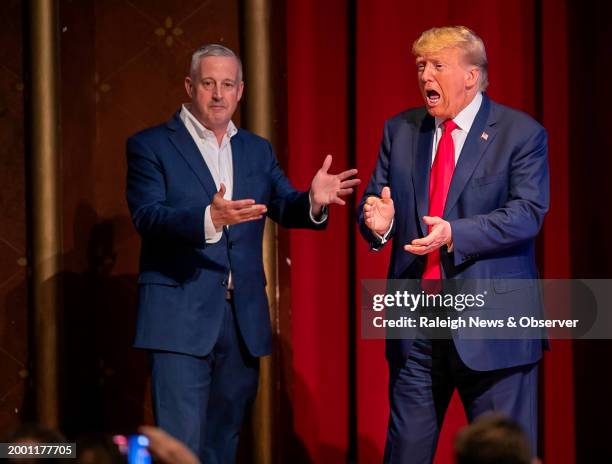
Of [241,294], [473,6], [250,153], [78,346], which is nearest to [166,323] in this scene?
[241,294]

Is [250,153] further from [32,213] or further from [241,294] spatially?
[32,213]

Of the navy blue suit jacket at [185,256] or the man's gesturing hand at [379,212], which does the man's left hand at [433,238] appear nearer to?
the man's gesturing hand at [379,212]

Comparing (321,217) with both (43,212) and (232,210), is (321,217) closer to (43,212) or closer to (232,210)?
(232,210)

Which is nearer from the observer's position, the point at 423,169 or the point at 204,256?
the point at 423,169

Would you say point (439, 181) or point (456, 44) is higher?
point (456, 44)

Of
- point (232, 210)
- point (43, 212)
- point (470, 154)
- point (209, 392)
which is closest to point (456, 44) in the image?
point (470, 154)

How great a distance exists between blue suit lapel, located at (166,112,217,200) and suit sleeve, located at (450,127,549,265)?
28.2 inches

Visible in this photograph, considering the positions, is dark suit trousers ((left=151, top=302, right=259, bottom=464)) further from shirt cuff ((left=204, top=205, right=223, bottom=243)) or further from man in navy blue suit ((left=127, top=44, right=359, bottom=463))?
shirt cuff ((left=204, top=205, right=223, bottom=243))

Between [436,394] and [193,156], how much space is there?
931 mm

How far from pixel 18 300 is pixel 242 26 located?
1.26 metres

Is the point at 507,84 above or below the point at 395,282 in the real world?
above

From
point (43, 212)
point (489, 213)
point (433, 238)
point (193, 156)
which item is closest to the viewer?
point (433, 238)

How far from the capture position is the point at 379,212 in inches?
105

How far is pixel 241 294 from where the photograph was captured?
2.91 meters
